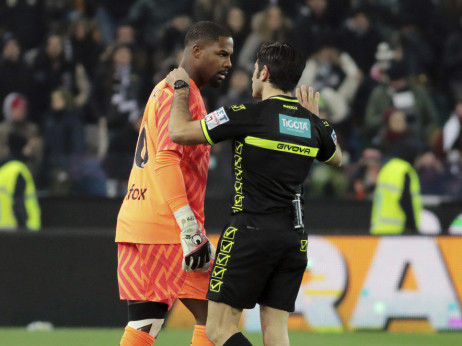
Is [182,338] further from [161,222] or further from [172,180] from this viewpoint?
[172,180]

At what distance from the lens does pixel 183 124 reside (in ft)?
15.3

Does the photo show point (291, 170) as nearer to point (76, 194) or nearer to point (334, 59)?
point (76, 194)

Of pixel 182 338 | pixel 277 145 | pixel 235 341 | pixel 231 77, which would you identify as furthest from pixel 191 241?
pixel 231 77

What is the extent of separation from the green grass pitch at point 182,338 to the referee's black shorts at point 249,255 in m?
3.35

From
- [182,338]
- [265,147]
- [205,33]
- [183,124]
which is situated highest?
[205,33]

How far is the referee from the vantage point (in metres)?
4.67

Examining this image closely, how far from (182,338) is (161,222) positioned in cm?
365

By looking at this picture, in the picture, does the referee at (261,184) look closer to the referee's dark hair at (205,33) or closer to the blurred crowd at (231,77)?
the referee's dark hair at (205,33)

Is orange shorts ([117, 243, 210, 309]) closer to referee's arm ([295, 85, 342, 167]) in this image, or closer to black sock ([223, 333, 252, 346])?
black sock ([223, 333, 252, 346])

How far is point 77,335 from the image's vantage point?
28.1ft

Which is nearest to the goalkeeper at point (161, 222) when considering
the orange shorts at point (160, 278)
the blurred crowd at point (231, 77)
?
the orange shorts at point (160, 278)

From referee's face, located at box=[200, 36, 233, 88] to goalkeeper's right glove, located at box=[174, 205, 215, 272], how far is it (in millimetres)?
738

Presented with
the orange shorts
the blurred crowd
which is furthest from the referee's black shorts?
the blurred crowd

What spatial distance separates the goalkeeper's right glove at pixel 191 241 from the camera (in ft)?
15.5
